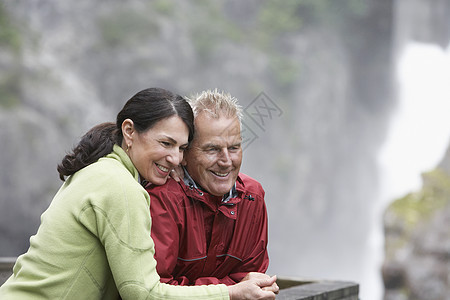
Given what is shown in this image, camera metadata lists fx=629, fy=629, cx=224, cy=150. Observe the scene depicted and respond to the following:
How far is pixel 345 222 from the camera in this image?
93.1ft

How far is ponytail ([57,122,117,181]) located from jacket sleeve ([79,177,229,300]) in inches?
9.7

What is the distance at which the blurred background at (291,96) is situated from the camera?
616 inches

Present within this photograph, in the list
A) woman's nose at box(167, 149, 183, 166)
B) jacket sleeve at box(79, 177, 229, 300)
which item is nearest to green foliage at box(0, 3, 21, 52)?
woman's nose at box(167, 149, 183, 166)

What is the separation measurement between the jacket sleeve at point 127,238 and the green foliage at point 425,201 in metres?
12.3

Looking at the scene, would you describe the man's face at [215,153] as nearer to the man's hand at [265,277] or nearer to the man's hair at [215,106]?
the man's hair at [215,106]

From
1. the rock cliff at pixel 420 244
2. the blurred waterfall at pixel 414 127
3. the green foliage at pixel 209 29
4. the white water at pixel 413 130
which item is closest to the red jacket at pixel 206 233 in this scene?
the rock cliff at pixel 420 244

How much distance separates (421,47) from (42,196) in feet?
58.0

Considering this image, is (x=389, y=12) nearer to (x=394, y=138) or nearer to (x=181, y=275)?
(x=394, y=138)

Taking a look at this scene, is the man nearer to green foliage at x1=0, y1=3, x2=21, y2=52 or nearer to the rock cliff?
the rock cliff

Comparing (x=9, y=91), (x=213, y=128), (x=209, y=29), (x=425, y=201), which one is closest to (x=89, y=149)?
(x=213, y=128)

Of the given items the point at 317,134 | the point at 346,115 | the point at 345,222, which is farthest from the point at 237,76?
the point at 345,222

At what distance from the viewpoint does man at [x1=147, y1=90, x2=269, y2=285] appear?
2.77 m

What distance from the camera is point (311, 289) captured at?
13.1 ft

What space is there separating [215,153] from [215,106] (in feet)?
0.70
